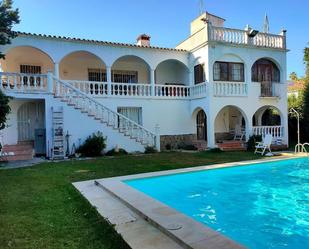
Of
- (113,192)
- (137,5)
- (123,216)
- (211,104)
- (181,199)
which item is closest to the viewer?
(123,216)

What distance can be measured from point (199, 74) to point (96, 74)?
23.1ft

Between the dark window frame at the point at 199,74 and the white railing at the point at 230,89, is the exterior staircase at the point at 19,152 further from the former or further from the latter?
the white railing at the point at 230,89

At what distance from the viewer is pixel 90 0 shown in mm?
15102

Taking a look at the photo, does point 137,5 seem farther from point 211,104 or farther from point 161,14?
point 211,104

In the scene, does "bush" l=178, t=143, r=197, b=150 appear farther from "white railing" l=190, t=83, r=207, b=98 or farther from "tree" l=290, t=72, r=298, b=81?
"tree" l=290, t=72, r=298, b=81

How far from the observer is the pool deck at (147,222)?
4.31 m

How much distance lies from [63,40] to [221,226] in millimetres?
14483

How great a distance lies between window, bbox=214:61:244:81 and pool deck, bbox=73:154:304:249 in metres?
13.1

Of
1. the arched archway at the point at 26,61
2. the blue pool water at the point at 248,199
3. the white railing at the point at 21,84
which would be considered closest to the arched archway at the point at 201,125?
the blue pool water at the point at 248,199

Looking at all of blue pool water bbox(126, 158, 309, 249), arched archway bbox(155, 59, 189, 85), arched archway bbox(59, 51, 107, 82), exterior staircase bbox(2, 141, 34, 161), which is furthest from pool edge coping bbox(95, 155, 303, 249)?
arched archway bbox(155, 59, 189, 85)

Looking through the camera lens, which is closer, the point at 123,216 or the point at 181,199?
the point at 123,216

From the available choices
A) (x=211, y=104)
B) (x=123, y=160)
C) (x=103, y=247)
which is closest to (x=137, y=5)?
(x=211, y=104)

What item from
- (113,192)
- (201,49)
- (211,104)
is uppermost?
(201,49)

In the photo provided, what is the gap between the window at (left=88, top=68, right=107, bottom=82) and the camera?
20.4 meters
